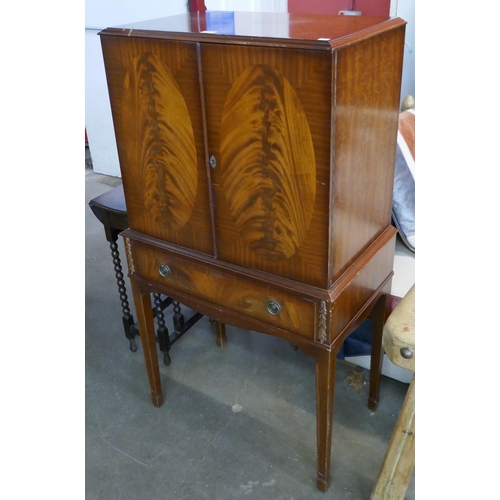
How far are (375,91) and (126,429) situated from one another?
1.59m

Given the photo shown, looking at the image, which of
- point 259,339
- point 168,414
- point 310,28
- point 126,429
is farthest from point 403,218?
point 126,429

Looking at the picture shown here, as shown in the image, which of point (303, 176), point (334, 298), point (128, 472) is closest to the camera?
point (303, 176)

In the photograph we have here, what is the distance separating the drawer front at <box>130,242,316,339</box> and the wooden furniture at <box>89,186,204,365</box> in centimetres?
40

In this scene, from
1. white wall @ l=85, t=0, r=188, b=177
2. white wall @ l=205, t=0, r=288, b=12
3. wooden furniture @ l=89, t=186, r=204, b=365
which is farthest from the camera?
white wall @ l=85, t=0, r=188, b=177

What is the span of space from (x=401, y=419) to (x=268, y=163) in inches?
33.9

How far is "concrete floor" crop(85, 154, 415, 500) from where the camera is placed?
1.83 meters

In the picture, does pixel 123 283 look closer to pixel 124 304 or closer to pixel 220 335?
pixel 124 304

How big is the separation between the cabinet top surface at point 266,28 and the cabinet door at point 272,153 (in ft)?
0.09

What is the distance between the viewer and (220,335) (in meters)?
2.47

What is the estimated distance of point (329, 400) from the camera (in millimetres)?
1583

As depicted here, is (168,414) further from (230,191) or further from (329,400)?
(230,191)

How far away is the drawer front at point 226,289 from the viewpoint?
1491 millimetres

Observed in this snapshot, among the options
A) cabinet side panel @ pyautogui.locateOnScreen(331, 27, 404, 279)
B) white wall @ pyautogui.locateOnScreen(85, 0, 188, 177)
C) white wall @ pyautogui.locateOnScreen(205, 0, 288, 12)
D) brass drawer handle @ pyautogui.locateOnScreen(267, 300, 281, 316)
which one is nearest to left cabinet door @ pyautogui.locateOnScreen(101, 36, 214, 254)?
brass drawer handle @ pyautogui.locateOnScreen(267, 300, 281, 316)

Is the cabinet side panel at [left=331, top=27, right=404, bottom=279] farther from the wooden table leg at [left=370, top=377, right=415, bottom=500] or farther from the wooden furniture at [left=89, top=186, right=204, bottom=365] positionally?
the wooden furniture at [left=89, top=186, right=204, bottom=365]
